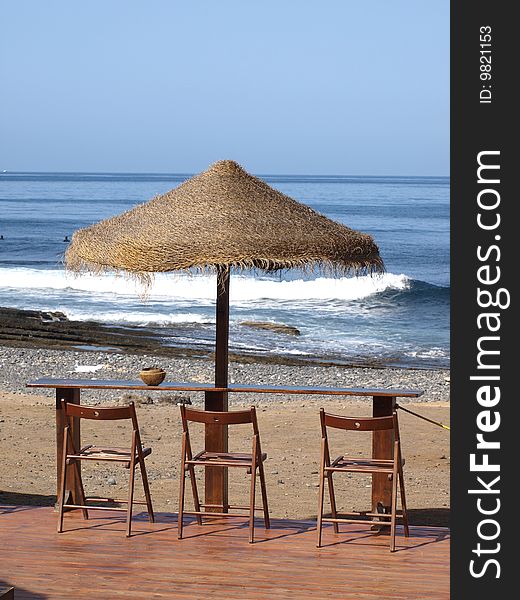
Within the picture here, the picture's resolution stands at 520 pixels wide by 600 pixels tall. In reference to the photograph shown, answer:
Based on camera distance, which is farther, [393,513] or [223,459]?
[223,459]

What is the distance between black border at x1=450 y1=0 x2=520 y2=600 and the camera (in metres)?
3.24

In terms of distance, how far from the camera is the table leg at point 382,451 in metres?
7.14

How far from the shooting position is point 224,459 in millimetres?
7070

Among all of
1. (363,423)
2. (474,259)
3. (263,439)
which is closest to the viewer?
(474,259)

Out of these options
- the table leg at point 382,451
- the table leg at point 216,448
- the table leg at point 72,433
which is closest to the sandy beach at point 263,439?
the table leg at point 216,448

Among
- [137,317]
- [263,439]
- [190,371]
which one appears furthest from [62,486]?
[137,317]

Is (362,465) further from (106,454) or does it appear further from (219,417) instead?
(106,454)

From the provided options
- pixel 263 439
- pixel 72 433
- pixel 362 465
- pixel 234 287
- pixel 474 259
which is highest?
pixel 234 287

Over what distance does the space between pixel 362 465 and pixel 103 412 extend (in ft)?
5.43

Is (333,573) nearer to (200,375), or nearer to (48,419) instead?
(48,419)

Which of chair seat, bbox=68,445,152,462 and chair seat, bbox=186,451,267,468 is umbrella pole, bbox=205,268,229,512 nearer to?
chair seat, bbox=186,451,267,468

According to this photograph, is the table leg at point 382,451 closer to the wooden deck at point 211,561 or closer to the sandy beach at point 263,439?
the wooden deck at point 211,561

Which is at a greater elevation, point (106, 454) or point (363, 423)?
point (363, 423)

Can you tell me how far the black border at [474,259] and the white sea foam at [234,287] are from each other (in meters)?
27.1
